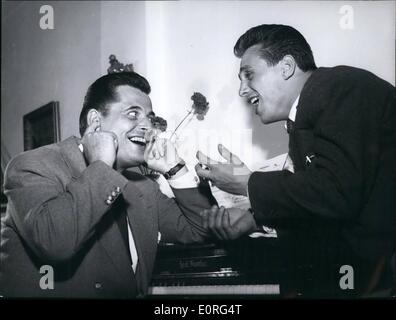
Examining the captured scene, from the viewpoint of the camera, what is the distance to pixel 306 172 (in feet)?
4.86

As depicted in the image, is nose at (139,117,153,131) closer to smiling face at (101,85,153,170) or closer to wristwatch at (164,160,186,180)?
smiling face at (101,85,153,170)

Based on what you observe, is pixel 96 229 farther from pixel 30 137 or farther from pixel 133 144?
pixel 30 137

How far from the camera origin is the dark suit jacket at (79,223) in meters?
1.42

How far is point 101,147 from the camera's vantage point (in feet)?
5.00

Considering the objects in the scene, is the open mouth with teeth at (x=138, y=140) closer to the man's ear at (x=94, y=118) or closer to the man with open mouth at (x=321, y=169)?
the man's ear at (x=94, y=118)

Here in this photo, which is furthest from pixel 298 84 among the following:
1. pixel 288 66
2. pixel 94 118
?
pixel 94 118

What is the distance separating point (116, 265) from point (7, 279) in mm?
387

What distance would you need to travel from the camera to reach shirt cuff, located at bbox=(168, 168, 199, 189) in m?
1.72

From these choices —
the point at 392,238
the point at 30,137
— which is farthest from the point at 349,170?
the point at 30,137

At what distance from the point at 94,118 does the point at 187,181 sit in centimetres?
43

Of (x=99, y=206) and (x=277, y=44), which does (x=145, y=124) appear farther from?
(x=277, y=44)

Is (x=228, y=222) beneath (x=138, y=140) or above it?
beneath

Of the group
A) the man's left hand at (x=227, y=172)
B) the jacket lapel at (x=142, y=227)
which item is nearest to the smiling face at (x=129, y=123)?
the jacket lapel at (x=142, y=227)

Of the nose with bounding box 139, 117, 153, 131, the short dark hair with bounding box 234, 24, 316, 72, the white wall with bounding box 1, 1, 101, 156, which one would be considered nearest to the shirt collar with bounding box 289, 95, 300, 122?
the short dark hair with bounding box 234, 24, 316, 72
